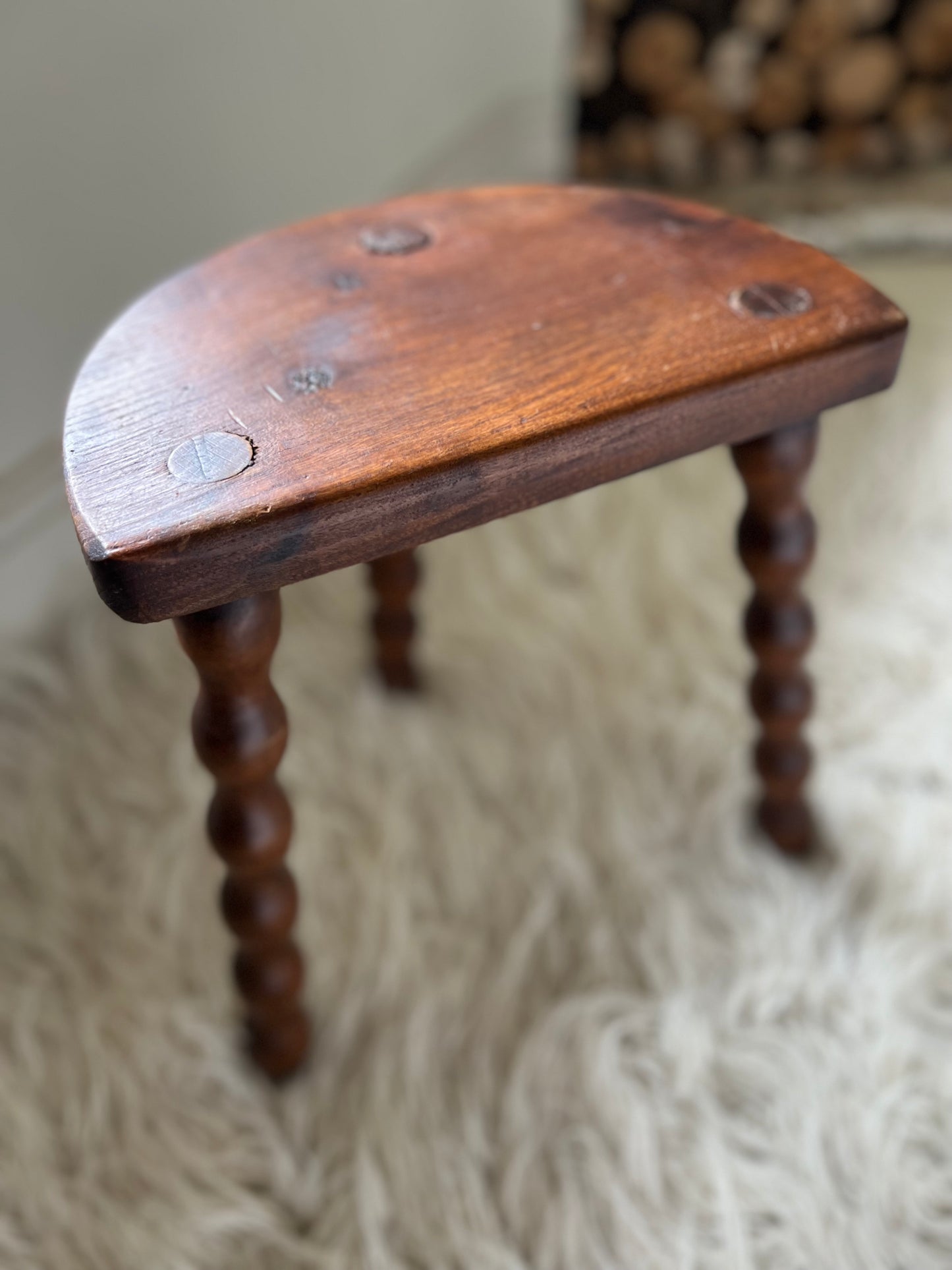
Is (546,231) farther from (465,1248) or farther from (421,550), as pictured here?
(465,1248)

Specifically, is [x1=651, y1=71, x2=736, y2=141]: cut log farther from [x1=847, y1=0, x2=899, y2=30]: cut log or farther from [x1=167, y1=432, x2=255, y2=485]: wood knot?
[x1=167, y1=432, x2=255, y2=485]: wood knot

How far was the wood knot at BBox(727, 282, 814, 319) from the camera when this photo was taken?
0.53 m

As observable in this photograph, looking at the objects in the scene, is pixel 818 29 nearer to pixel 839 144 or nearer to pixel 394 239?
pixel 839 144

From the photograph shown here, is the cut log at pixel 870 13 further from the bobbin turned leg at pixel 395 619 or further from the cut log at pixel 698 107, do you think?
the bobbin turned leg at pixel 395 619

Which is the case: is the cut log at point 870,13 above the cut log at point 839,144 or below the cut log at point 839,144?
above

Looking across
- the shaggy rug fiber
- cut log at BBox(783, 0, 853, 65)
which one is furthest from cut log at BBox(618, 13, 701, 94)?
the shaggy rug fiber

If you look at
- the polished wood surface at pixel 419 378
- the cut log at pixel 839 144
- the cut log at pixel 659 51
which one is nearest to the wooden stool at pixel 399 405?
the polished wood surface at pixel 419 378

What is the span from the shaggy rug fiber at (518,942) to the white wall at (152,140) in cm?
→ 21

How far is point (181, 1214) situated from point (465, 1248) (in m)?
0.14

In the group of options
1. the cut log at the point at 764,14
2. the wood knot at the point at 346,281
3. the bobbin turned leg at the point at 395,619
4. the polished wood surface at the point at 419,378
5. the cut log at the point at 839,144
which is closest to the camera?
Answer: the polished wood surface at the point at 419,378

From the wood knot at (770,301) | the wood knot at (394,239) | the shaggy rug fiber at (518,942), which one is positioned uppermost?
the wood knot at (770,301)

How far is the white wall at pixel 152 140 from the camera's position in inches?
30.4

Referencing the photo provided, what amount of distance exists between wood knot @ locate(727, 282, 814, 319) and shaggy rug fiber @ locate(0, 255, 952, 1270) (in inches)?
12.9

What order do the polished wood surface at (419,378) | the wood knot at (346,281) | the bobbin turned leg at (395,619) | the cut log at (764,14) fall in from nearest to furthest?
the polished wood surface at (419,378), the wood knot at (346,281), the bobbin turned leg at (395,619), the cut log at (764,14)
